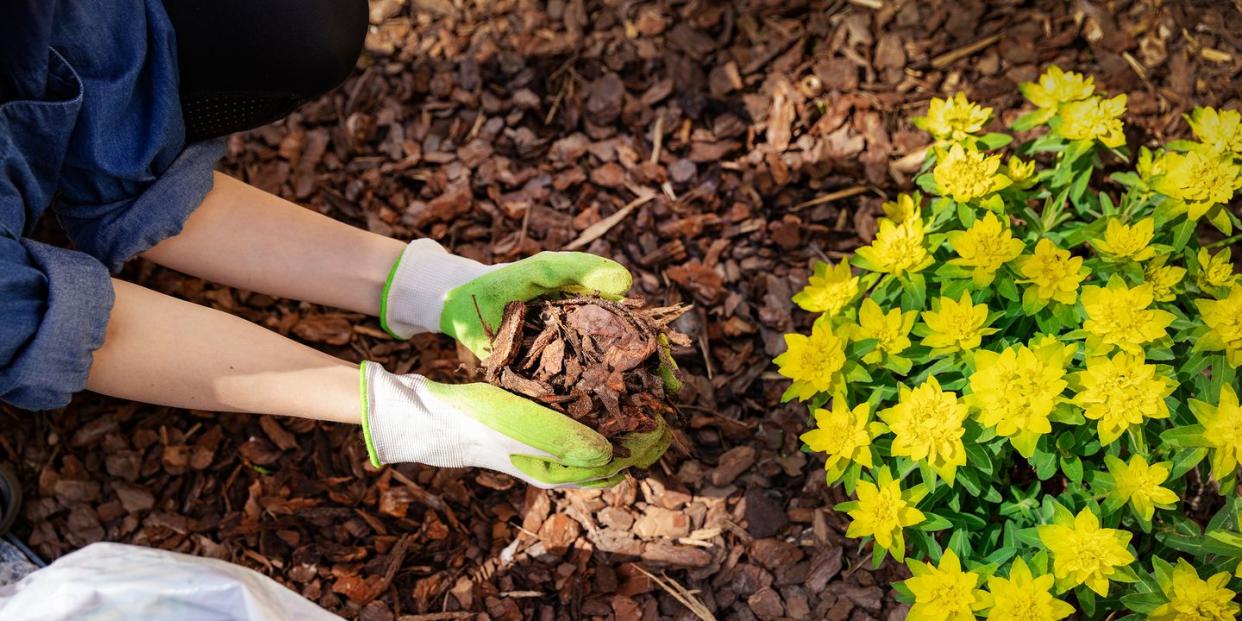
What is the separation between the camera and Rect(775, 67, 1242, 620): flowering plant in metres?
1.55

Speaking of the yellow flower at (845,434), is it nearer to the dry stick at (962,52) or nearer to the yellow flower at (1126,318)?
the yellow flower at (1126,318)

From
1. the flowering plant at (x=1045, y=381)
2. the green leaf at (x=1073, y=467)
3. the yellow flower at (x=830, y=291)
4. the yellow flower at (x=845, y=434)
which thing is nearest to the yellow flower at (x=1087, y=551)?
the flowering plant at (x=1045, y=381)

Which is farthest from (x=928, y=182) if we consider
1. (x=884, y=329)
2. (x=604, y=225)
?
(x=604, y=225)

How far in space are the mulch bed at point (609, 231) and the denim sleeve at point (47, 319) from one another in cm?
68

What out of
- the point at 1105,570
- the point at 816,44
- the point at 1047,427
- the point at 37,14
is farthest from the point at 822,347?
the point at 37,14

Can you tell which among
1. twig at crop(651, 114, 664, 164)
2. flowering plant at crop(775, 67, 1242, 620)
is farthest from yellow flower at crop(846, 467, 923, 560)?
twig at crop(651, 114, 664, 164)

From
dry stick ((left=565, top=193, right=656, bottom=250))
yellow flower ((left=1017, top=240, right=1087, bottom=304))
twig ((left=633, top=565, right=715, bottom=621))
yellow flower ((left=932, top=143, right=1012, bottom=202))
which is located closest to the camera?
yellow flower ((left=1017, top=240, right=1087, bottom=304))

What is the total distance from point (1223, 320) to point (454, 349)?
64.0 inches

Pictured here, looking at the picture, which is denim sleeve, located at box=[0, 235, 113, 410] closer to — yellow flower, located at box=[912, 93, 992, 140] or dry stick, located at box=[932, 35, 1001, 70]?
yellow flower, located at box=[912, 93, 992, 140]

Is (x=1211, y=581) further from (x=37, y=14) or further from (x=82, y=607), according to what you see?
(x=37, y=14)

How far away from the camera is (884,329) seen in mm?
1737

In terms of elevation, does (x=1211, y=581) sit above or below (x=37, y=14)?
below

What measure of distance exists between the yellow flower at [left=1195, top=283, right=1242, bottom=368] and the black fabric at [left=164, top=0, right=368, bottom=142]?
1.76m

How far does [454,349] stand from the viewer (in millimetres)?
2262
